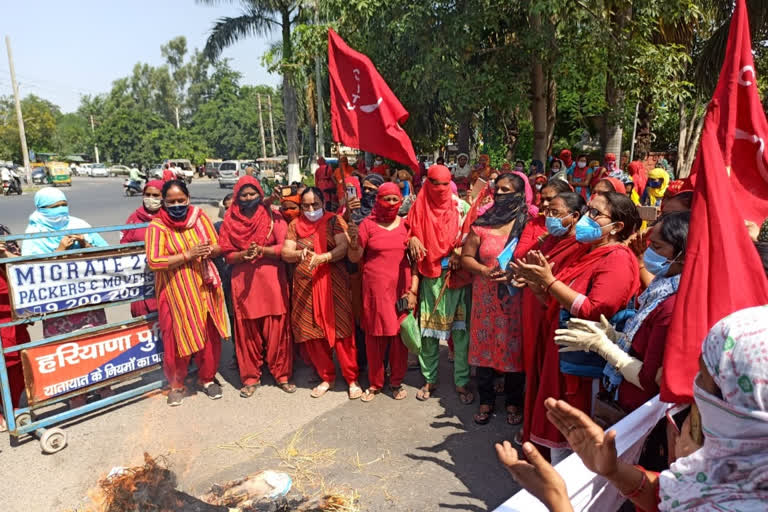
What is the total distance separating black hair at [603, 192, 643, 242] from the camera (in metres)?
2.53

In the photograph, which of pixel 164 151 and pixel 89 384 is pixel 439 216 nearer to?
pixel 89 384

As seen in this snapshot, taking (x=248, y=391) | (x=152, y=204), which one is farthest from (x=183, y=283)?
(x=248, y=391)

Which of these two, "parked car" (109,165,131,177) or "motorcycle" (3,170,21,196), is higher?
"parked car" (109,165,131,177)

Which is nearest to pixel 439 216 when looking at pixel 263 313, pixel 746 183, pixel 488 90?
pixel 263 313

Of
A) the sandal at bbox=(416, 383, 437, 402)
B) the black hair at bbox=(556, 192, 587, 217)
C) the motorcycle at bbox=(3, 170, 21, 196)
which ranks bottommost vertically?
the sandal at bbox=(416, 383, 437, 402)

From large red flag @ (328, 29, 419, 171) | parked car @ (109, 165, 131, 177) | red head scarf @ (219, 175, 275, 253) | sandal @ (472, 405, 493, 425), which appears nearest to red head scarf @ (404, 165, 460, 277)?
large red flag @ (328, 29, 419, 171)

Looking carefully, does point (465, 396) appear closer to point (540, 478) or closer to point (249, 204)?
point (249, 204)

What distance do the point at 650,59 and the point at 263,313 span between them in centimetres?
755

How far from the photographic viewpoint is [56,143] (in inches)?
2509

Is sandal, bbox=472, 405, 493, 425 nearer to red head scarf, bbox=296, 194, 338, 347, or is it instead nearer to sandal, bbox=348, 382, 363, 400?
sandal, bbox=348, 382, 363, 400

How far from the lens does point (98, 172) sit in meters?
48.0

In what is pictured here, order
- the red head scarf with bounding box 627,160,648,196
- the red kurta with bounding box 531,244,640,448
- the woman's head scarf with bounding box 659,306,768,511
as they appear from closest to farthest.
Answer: the woman's head scarf with bounding box 659,306,768,511, the red kurta with bounding box 531,244,640,448, the red head scarf with bounding box 627,160,648,196

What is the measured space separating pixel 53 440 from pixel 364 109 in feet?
→ 10.5

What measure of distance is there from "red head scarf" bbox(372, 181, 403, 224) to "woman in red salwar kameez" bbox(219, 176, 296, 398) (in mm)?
870
